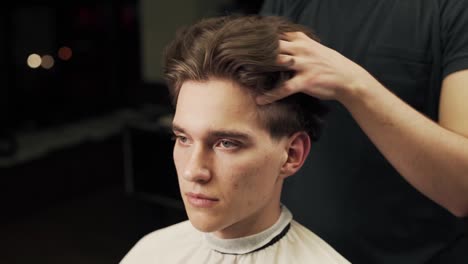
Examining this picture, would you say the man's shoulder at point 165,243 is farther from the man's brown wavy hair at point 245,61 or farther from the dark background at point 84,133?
the dark background at point 84,133

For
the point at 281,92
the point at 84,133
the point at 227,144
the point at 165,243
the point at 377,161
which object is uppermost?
the point at 281,92

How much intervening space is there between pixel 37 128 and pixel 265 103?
17.6ft

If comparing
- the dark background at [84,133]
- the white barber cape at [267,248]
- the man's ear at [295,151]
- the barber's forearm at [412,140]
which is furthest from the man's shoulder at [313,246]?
the dark background at [84,133]

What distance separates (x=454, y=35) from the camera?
111 centimetres

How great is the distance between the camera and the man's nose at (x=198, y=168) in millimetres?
1005

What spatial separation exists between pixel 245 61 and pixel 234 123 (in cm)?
12

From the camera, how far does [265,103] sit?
1.02 m

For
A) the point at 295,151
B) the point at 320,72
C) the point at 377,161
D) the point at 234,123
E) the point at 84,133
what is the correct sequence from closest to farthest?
the point at 320,72, the point at 234,123, the point at 295,151, the point at 377,161, the point at 84,133

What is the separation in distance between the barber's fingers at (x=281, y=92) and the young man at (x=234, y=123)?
1 cm

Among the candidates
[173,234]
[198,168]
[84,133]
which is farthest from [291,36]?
[84,133]

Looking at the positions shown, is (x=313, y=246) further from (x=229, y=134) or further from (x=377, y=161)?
(x=229, y=134)

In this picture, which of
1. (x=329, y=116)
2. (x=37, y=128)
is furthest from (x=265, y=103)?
(x=37, y=128)

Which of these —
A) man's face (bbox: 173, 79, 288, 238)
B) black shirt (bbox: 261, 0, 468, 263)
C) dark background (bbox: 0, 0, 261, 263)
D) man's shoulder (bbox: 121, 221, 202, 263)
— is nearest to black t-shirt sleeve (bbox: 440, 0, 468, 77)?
black shirt (bbox: 261, 0, 468, 263)

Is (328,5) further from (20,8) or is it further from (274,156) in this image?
(20,8)
